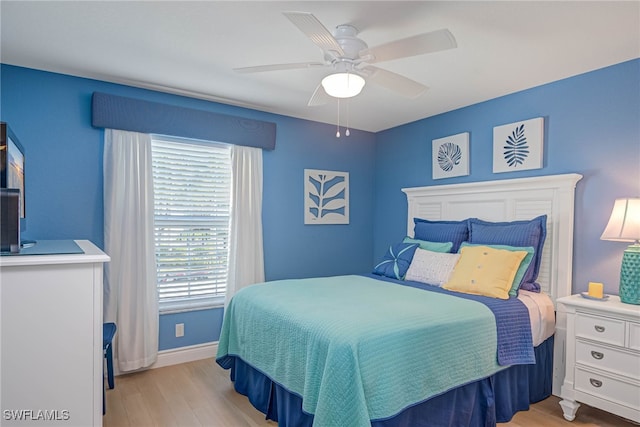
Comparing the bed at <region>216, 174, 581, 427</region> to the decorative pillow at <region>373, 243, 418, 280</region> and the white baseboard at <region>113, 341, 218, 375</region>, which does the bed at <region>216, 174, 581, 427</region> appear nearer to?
the decorative pillow at <region>373, 243, 418, 280</region>

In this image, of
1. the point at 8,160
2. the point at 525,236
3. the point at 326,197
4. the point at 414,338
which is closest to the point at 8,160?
the point at 8,160

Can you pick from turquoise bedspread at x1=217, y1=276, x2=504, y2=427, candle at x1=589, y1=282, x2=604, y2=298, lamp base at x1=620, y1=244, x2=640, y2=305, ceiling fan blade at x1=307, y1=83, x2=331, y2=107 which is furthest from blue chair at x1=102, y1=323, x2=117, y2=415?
lamp base at x1=620, y1=244, x2=640, y2=305

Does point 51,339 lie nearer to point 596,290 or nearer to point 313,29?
point 313,29

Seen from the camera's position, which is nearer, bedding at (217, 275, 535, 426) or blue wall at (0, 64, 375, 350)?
bedding at (217, 275, 535, 426)

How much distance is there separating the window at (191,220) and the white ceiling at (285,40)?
0.59 meters

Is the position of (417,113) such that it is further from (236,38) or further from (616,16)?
(236,38)

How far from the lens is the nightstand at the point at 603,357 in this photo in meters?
2.16

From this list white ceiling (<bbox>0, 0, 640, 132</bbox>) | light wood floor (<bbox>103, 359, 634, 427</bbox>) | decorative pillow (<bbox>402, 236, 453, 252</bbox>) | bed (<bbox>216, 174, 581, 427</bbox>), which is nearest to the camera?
bed (<bbox>216, 174, 581, 427</bbox>)

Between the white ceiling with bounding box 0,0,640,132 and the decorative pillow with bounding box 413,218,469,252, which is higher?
the white ceiling with bounding box 0,0,640,132

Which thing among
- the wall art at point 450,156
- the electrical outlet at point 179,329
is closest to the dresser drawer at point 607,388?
the wall art at point 450,156

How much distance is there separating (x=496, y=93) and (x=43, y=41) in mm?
3407

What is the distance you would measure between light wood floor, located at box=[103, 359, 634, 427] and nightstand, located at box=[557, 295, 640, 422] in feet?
0.58

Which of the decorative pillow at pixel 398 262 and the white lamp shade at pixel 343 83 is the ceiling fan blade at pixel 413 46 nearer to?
the white lamp shade at pixel 343 83

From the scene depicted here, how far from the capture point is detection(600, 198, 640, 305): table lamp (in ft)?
7.49
